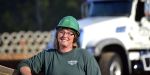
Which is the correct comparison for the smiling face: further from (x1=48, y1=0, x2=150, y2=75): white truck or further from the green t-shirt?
(x1=48, y1=0, x2=150, y2=75): white truck

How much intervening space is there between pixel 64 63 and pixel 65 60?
0.02m

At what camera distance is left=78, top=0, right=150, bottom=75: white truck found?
601 inches

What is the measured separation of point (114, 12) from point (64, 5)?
33946mm

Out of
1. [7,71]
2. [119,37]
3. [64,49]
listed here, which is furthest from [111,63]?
[64,49]

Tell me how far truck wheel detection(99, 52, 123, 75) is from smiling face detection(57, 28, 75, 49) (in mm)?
9057

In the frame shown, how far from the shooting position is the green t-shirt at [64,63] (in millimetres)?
5348

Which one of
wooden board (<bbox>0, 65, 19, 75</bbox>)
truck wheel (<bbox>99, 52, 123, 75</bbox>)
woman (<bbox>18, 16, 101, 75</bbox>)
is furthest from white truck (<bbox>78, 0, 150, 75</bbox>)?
woman (<bbox>18, 16, 101, 75</bbox>)

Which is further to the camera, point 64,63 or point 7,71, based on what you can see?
point 7,71

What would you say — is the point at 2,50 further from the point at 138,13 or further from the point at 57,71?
the point at 57,71

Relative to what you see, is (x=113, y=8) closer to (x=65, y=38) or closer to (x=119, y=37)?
(x=119, y=37)

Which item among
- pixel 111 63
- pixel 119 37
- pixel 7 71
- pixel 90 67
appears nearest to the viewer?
pixel 90 67

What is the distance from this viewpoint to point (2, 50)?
93.3 ft

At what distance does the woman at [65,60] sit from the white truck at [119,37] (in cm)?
952

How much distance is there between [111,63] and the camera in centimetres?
1489
